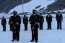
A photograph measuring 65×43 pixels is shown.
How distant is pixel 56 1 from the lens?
80375mm

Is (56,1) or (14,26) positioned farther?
(56,1)

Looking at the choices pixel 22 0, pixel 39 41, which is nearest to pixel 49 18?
pixel 39 41

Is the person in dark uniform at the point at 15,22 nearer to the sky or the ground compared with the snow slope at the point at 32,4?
nearer to the ground

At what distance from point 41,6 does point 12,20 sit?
197 feet

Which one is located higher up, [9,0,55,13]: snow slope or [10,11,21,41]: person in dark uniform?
[9,0,55,13]: snow slope

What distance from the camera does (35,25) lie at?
1923cm

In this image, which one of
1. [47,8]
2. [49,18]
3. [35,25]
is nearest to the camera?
[35,25]

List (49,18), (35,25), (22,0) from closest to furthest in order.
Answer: (35,25) → (49,18) → (22,0)

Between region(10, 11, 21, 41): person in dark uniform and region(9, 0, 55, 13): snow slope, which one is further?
region(9, 0, 55, 13): snow slope

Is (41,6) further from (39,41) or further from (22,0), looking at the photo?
(39,41)

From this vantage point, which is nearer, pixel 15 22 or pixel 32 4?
pixel 15 22

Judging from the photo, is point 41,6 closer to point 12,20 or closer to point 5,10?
point 5,10

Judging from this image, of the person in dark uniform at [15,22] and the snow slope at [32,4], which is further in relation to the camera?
the snow slope at [32,4]

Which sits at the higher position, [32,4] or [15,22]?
[32,4]
